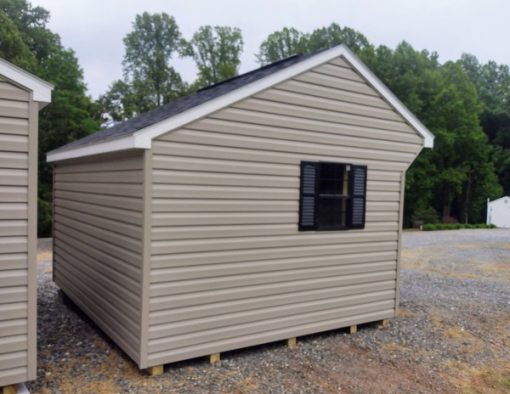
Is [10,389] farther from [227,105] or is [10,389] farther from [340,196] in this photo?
[340,196]

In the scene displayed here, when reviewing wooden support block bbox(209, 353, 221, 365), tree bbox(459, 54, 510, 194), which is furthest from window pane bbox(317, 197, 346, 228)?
tree bbox(459, 54, 510, 194)

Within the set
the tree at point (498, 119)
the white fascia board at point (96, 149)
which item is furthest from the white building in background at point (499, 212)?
the white fascia board at point (96, 149)

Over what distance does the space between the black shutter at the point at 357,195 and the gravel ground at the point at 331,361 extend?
153 centimetres

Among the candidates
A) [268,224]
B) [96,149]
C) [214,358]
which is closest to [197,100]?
[96,149]

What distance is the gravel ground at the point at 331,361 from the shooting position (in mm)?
3996

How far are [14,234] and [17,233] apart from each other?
23 mm

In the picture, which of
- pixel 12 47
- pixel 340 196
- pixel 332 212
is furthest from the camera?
pixel 12 47

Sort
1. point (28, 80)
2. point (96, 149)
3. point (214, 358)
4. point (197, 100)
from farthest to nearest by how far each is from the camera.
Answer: point (197, 100) < point (96, 149) < point (214, 358) < point (28, 80)

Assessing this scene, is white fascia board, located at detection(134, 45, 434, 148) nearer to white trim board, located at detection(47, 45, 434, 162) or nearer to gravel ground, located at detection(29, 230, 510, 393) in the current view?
white trim board, located at detection(47, 45, 434, 162)

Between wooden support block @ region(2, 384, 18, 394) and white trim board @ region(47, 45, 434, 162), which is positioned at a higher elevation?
white trim board @ region(47, 45, 434, 162)

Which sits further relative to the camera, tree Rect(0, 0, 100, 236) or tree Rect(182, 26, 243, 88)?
tree Rect(182, 26, 243, 88)

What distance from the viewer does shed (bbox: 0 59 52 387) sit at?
344 cm

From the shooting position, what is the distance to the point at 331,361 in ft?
15.3

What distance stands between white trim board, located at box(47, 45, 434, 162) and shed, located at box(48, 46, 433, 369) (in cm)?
1
